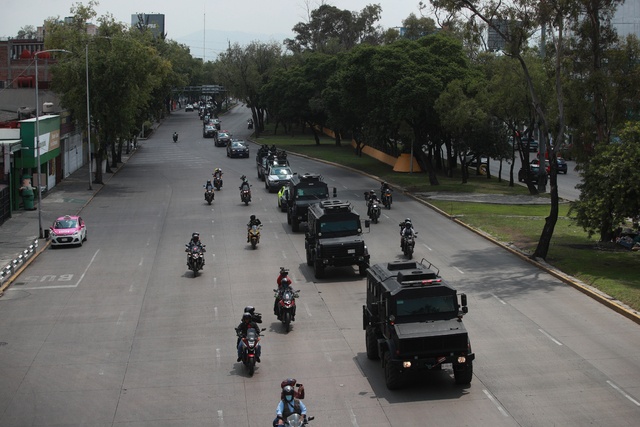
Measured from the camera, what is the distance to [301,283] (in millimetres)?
31578

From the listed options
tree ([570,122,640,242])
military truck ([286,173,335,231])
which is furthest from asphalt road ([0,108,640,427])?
tree ([570,122,640,242])

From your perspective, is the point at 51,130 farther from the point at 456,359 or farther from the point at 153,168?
the point at 456,359

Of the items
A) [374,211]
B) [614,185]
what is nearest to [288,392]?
[614,185]

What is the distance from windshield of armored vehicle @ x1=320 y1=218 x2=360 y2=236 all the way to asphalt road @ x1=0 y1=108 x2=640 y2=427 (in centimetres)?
167

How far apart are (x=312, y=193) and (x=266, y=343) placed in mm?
20531

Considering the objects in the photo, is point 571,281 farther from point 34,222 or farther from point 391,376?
point 34,222

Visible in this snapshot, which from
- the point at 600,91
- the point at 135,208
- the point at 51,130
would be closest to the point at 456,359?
the point at 600,91

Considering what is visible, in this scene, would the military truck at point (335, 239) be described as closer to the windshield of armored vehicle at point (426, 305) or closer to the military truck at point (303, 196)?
the military truck at point (303, 196)

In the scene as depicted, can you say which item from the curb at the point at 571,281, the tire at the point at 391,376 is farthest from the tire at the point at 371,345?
the curb at the point at 571,281

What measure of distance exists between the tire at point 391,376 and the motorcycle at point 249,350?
129 inches

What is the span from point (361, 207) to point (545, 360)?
30.5 metres

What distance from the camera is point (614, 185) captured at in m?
33.0

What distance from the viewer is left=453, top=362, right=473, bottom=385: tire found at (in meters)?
18.9

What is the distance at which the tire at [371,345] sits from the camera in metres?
21.2
